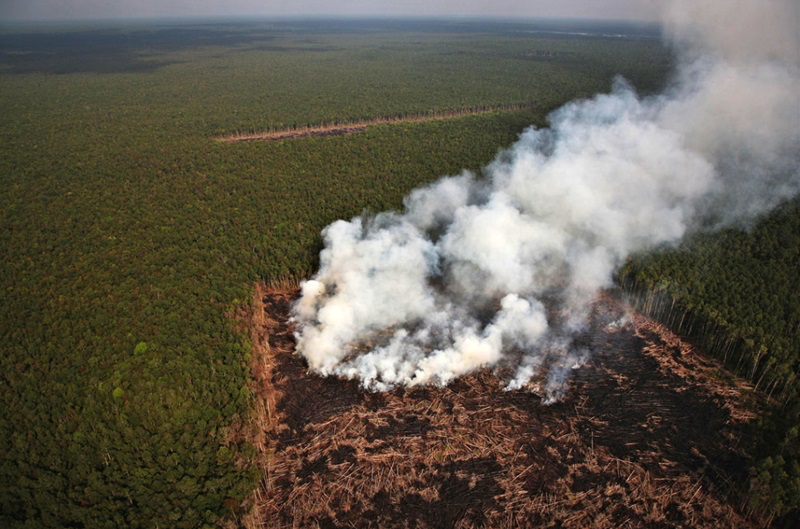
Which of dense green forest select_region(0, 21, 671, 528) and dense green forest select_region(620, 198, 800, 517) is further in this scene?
dense green forest select_region(620, 198, 800, 517)

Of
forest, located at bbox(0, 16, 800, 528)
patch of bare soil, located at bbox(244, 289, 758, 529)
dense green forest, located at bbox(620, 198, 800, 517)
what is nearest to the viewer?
patch of bare soil, located at bbox(244, 289, 758, 529)

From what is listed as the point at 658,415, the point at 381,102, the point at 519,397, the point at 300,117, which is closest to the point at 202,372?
the point at 519,397

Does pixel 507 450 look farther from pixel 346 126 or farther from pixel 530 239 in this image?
pixel 346 126

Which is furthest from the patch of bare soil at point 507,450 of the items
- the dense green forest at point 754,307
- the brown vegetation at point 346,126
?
the brown vegetation at point 346,126

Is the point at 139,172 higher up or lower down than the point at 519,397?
higher up

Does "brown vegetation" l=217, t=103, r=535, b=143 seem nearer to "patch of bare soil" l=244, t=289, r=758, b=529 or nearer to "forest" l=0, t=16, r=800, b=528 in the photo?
"forest" l=0, t=16, r=800, b=528

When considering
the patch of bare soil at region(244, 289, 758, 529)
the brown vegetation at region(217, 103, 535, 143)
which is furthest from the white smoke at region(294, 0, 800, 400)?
the brown vegetation at region(217, 103, 535, 143)

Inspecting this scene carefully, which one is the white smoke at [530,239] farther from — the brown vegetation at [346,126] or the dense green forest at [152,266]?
the brown vegetation at [346,126]

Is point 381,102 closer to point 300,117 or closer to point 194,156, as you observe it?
point 300,117
